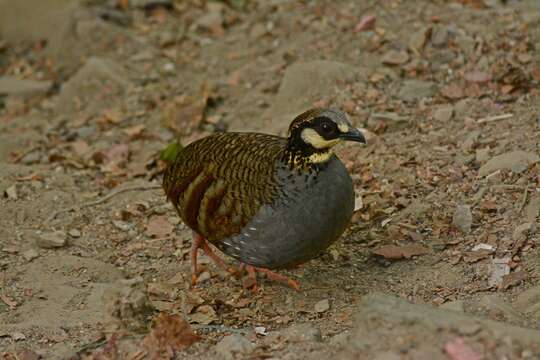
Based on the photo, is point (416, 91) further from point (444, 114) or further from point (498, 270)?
point (498, 270)

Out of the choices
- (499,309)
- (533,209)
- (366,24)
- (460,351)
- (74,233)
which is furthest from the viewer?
(366,24)

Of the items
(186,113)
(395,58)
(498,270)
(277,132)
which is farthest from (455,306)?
(186,113)

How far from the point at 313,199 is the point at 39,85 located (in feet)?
14.5

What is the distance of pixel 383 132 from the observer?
6.68 meters

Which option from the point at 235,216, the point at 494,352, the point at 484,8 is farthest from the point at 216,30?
the point at 494,352

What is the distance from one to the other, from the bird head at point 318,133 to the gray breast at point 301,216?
0.10 metres

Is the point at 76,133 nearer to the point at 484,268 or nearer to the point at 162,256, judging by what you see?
the point at 162,256

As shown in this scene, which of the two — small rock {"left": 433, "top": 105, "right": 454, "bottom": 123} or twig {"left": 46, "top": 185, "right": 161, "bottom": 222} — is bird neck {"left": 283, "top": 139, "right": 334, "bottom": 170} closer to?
small rock {"left": 433, "top": 105, "right": 454, "bottom": 123}

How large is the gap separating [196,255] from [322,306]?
0.92 meters

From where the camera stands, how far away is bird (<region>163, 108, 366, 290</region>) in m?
4.93

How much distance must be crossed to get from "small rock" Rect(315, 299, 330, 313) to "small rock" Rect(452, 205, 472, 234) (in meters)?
0.95

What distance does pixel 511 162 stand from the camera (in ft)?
19.3

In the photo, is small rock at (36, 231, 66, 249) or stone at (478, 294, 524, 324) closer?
stone at (478, 294, 524, 324)

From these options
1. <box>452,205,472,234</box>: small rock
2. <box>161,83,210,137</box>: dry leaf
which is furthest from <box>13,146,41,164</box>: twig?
<box>452,205,472,234</box>: small rock
